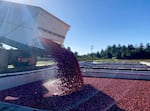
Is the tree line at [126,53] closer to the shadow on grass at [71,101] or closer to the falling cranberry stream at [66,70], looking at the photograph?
the falling cranberry stream at [66,70]

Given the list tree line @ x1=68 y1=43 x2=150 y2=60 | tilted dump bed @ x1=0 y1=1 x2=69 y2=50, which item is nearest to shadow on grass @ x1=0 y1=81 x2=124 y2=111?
Answer: tilted dump bed @ x1=0 y1=1 x2=69 y2=50

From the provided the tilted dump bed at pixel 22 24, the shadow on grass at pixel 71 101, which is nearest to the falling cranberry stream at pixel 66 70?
the shadow on grass at pixel 71 101

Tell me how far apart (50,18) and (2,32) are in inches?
130

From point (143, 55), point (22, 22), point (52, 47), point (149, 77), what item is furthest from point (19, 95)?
point (143, 55)

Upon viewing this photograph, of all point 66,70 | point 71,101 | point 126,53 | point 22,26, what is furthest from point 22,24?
point 126,53

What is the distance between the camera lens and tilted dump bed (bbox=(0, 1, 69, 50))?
36.3ft

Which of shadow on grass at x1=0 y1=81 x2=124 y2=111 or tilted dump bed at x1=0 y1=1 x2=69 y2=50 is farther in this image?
tilted dump bed at x1=0 y1=1 x2=69 y2=50

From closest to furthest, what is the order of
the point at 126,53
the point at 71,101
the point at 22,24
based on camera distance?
the point at 71,101 < the point at 22,24 < the point at 126,53

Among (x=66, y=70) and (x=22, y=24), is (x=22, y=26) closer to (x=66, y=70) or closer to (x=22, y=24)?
(x=22, y=24)

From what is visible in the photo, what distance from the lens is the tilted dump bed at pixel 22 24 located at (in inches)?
436

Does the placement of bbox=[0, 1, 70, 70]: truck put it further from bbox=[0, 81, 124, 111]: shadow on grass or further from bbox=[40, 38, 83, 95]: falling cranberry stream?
bbox=[0, 81, 124, 111]: shadow on grass

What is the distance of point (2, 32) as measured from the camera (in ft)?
38.5

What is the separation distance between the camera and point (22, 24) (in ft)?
37.5

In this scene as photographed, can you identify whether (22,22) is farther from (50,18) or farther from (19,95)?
(19,95)
